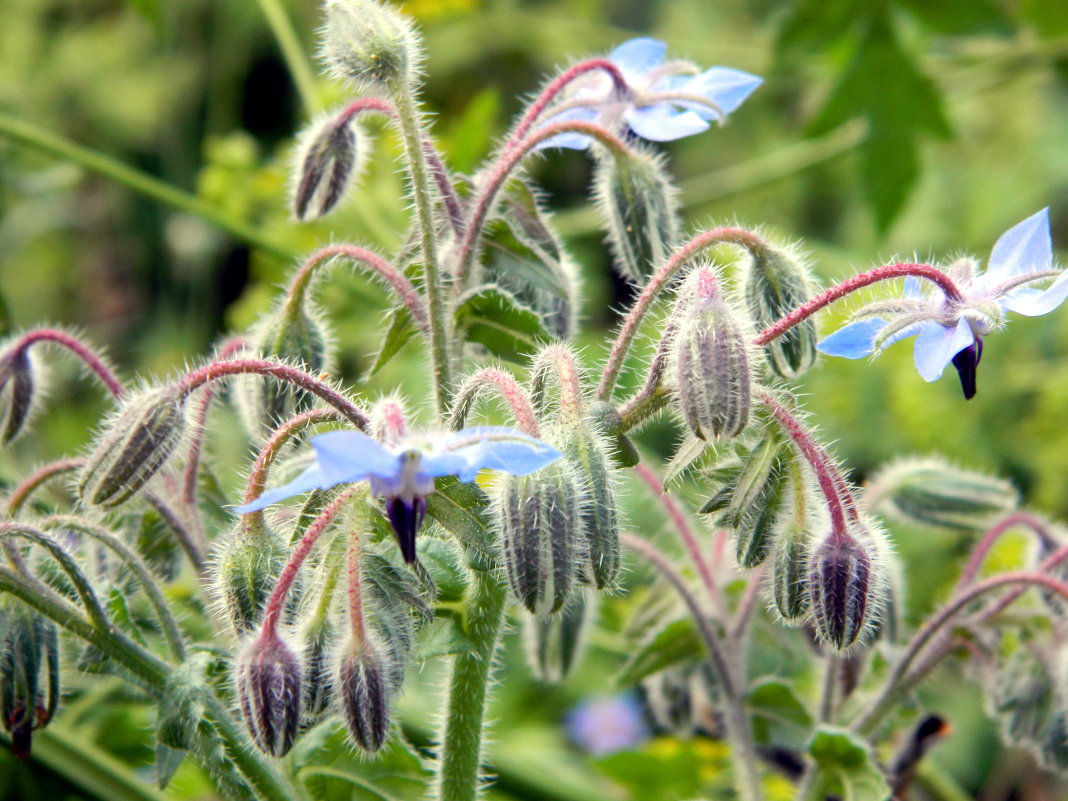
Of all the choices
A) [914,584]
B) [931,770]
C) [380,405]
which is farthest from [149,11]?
[914,584]

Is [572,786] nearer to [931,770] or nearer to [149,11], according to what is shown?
[931,770]

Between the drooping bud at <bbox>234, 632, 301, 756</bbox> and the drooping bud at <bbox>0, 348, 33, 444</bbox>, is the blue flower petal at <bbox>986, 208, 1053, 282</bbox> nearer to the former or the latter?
the drooping bud at <bbox>234, 632, 301, 756</bbox>

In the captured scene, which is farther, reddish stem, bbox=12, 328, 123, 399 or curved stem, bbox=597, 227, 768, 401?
reddish stem, bbox=12, 328, 123, 399

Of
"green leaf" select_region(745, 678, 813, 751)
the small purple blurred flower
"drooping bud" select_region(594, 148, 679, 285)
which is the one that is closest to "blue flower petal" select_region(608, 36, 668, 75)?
"drooping bud" select_region(594, 148, 679, 285)

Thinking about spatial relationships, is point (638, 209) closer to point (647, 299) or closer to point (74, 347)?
point (647, 299)

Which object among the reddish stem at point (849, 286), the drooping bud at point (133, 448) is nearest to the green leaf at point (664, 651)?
the reddish stem at point (849, 286)
